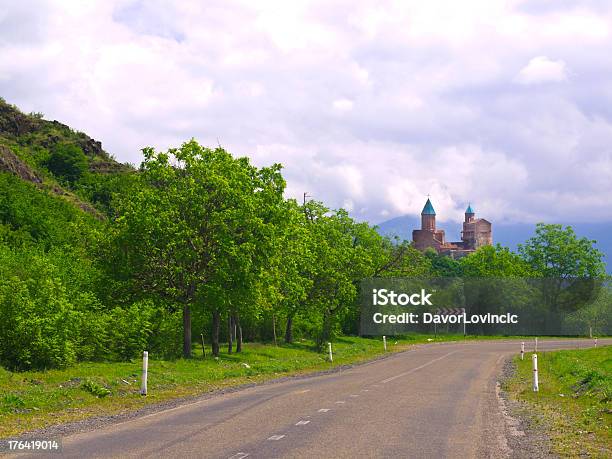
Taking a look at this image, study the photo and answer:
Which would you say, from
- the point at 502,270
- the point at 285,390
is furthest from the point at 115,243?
the point at 502,270

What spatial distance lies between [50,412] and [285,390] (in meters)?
8.68

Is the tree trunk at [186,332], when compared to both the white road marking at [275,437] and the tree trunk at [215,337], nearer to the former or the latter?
the tree trunk at [215,337]

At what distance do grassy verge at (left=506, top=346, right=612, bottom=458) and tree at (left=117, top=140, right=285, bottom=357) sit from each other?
13680mm

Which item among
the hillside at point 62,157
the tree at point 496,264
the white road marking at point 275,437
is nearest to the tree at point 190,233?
the white road marking at point 275,437

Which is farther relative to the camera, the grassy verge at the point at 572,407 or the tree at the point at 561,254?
the tree at the point at 561,254

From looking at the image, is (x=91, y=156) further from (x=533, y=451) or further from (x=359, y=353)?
(x=533, y=451)

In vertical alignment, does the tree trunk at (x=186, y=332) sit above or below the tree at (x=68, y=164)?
below

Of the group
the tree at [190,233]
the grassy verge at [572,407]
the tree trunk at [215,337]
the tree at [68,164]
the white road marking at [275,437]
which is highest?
the tree at [68,164]

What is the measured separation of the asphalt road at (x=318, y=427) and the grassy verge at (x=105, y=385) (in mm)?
1847

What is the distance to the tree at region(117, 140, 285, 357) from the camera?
34.9m

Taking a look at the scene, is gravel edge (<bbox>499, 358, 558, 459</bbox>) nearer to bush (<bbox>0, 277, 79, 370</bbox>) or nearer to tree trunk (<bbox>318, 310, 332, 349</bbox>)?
bush (<bbox>0, 277, 79, 370</bbox>)

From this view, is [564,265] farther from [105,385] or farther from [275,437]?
[275,437]

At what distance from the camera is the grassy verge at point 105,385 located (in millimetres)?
17688

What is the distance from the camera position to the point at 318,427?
15.1 metres
